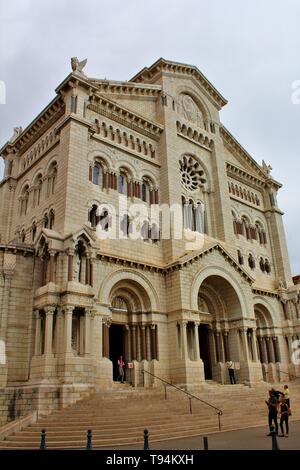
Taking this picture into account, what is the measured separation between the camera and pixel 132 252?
27.8m

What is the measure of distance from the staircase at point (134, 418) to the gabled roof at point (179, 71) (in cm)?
2629

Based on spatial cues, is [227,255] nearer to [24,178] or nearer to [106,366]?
[106,366]

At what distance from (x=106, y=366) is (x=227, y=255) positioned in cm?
1276

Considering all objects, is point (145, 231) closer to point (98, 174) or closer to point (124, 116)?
point (98, 174)

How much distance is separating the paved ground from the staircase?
0.97 meters

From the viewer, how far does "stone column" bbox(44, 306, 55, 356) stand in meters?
20.5

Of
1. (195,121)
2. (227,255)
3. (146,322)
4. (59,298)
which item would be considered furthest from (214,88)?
(59,298)

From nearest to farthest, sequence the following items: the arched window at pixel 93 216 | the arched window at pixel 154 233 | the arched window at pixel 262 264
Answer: the arched window at pixel 93 216 < the arched window at pixel 154 233 < the arched window at pixel 262 264

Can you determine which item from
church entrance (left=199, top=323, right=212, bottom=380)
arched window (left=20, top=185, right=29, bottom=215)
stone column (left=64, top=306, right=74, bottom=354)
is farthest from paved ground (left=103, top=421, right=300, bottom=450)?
arched window (left=20, top=185, right=29, bottom=215)

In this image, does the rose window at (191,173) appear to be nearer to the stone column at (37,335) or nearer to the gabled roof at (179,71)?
the gabled roof at (179,71)

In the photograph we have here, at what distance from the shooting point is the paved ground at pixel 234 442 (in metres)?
13.2

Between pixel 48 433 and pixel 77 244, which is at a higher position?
pixel 77 244

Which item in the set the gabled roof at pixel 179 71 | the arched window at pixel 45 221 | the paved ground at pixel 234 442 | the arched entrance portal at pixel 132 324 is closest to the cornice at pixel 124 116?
the gabled roof at pixel 179 71
